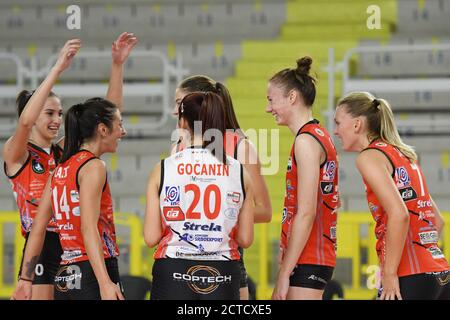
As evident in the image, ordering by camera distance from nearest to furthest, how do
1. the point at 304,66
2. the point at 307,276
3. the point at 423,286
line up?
the point at 423,286 → the point at 307,276 → the point at 304,66

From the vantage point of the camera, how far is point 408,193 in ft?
13.4

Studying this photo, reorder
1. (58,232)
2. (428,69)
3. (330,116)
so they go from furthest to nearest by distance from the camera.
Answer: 1. (428,69)
2. (330,116)
3. (58,232)

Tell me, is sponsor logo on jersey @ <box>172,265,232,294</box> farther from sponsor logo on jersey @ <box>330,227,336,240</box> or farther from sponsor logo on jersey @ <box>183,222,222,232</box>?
sponsor logo on jersey @ <box>330,227,336,240</box>

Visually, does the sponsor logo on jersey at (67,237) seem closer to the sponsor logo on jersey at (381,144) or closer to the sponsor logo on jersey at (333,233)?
the sponsor logo on jersey at (333,233)

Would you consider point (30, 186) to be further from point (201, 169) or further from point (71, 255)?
point (201, 169)

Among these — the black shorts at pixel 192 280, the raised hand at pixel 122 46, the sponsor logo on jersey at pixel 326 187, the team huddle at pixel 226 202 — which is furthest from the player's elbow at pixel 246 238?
the raised hand at pixel 122 46

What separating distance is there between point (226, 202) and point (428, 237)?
3.20ft

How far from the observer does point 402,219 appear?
3.93m

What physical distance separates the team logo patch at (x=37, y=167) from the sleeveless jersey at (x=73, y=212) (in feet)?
1.68

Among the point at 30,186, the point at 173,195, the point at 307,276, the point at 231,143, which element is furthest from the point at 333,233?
the point at 30,186

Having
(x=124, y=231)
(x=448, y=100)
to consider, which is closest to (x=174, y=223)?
(x=124, y=231)

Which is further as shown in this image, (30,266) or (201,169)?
(30,266)
